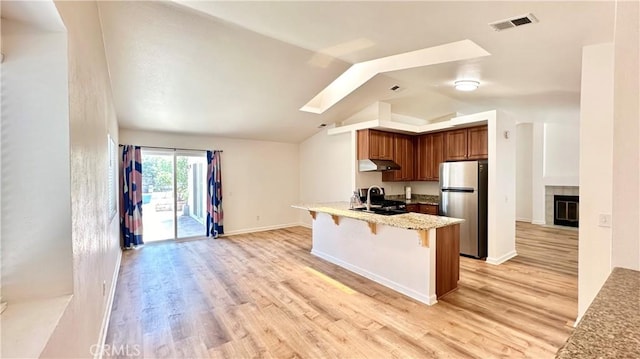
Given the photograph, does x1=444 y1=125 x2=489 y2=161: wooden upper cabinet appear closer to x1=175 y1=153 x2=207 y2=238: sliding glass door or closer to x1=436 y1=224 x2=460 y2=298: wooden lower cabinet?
x1=436 y1=224 x2=460 y2=298: wooden lower cabinet

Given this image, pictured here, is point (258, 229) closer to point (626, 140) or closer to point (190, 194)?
point (190, 194)

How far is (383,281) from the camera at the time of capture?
364 centimetres

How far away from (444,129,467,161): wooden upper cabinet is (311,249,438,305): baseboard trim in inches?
118

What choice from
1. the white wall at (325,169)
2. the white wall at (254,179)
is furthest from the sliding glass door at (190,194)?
the white wall at (325,169)

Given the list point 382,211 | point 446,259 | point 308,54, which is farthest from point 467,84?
point 446,259

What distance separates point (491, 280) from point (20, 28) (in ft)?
15.8

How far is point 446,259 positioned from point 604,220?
1.46 m

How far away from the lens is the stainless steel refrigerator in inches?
183

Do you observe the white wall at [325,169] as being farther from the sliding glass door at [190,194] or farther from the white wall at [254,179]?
the sliding glass door at [190,194]

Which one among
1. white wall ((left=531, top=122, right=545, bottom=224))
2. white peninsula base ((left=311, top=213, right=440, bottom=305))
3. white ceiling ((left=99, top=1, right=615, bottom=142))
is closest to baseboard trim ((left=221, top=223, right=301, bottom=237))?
white ceiling ((left=99, top=1, right=615, bottom=142))

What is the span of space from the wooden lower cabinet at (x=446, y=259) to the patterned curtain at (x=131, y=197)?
5.65m

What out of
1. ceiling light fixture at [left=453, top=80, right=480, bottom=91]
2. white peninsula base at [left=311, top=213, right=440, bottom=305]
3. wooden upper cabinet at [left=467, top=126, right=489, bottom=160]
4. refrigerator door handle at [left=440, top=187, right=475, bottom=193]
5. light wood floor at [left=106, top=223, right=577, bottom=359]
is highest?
ceiling light fixture at [left=453, top=80, right=480, bottom=91]

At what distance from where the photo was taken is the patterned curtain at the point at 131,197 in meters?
5.57

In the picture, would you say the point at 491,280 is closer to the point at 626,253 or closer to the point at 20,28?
the point at 626,253
